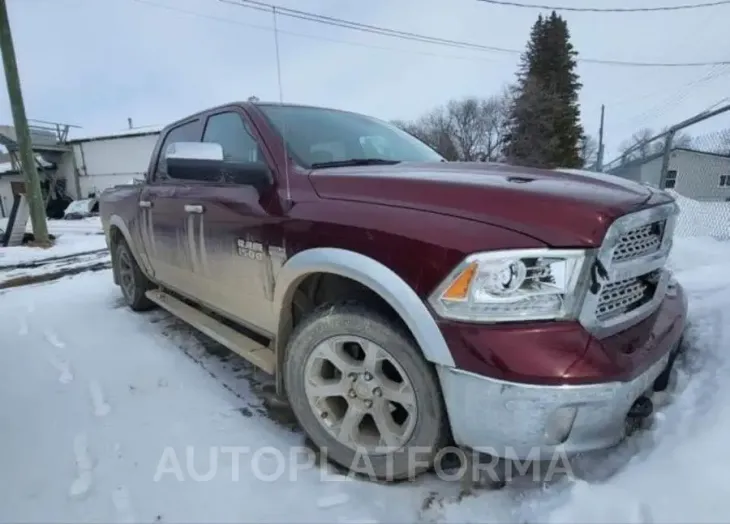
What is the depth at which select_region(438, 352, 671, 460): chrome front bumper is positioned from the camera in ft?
4.73

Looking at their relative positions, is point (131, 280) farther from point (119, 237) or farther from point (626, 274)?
point (626, 274)

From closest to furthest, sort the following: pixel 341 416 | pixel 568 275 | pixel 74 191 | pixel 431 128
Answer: pixel 568 275 → pixel 341 416 → pixel 74 191 → pixel 431 128

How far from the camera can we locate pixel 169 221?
319cm

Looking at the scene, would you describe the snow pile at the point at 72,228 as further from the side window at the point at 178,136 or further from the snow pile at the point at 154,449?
the snow pile at the point at 154,449

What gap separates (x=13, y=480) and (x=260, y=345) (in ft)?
4.03

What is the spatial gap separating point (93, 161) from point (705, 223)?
31381 mm

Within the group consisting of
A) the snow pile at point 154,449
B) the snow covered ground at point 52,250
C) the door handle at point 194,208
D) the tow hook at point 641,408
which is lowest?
the snow covered ground at point 52,250

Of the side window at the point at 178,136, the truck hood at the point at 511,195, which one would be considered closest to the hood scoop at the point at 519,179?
the truck hood at the point at 511,195

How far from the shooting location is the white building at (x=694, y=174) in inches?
385

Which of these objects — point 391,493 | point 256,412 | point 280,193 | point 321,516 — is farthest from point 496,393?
point 256,412

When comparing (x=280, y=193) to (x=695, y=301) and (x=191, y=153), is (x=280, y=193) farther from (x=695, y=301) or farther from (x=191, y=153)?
(x=695, y=301)

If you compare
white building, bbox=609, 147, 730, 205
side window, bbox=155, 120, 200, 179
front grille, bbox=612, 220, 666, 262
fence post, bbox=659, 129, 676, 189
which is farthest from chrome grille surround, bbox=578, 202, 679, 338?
white building, bbox=609, 147, 730, 205

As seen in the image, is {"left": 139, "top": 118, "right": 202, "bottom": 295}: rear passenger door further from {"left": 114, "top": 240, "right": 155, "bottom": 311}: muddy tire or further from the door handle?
{"left": 114, "top": 240, "right": 155, "bottom": 311}: muddy tire

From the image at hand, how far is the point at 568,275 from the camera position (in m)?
1.46
